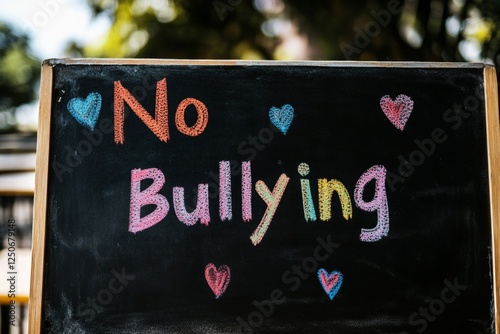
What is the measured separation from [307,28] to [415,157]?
202 centimetres

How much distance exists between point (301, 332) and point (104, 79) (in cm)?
97

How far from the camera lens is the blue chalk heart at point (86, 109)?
57.0 inches

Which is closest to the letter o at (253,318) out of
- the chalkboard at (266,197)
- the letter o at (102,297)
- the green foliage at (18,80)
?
the chalkboard at (266,197)

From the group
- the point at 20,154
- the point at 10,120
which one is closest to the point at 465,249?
the point at 20,154

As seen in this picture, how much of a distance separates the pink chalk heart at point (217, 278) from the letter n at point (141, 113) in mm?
418

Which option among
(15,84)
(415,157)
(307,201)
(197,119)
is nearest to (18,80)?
→ (15,84)

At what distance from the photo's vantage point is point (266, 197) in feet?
4.75

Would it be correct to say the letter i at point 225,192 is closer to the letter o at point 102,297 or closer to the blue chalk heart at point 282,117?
the blue chalk heart at point 282,117

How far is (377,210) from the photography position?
57.3 inches

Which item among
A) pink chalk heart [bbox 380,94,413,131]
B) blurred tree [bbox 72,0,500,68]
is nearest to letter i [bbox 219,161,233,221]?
pink chalk heart [bbox 380,94,413,131]

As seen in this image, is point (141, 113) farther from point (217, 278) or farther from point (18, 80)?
point (18, 80)

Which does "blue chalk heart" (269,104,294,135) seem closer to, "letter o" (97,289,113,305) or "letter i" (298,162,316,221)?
A: "letter i" (298,162,316,221)

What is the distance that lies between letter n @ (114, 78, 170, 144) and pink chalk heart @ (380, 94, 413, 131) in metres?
0.68

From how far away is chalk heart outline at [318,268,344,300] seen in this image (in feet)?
4.66
